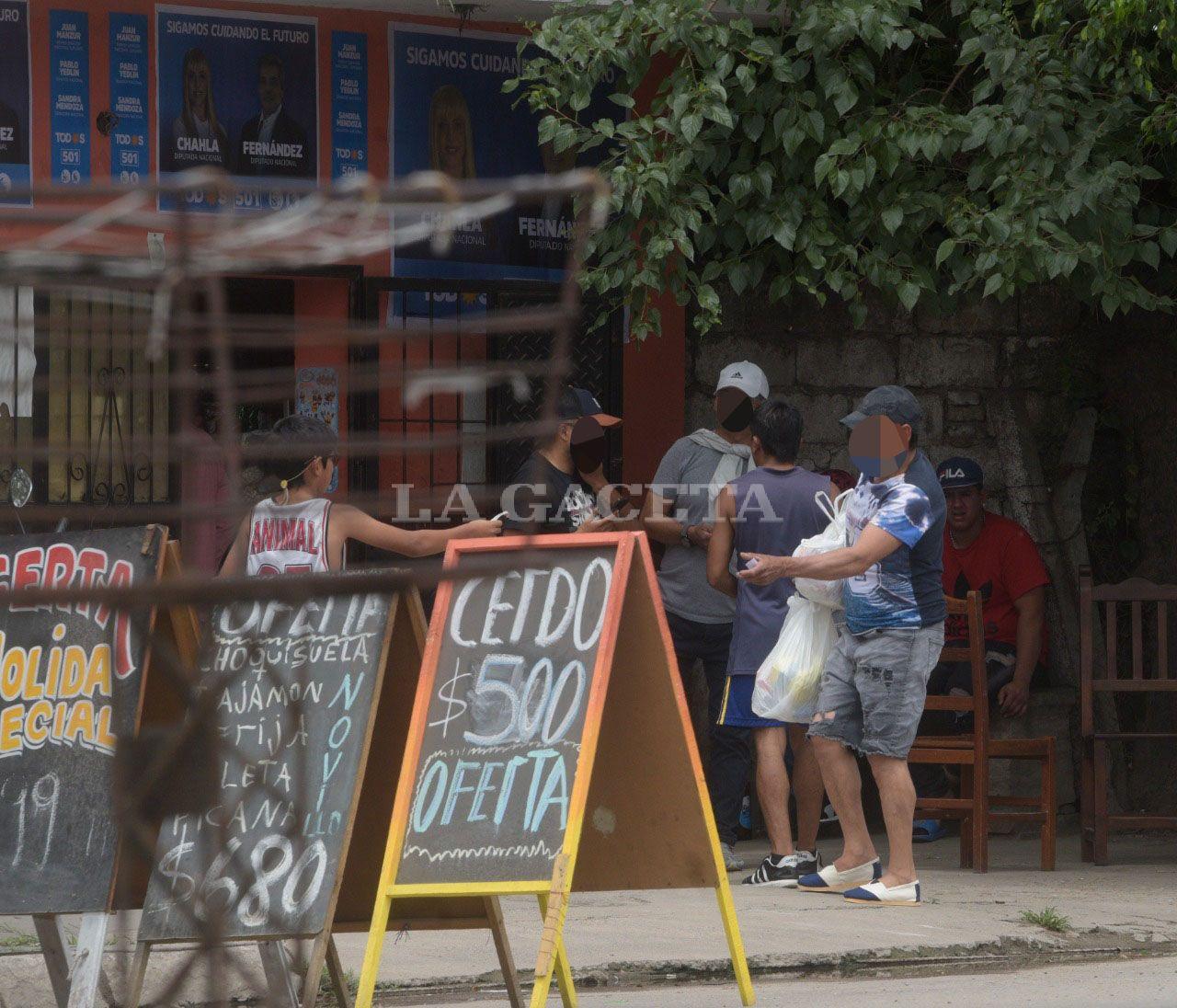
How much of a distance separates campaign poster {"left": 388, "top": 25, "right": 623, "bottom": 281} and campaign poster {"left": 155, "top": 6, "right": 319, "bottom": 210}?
39cm

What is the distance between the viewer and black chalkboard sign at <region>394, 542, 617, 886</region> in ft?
13.8

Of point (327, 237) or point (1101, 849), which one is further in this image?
point (1101, 849)

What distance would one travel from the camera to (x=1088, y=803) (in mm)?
7301

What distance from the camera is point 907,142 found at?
7.21 meters

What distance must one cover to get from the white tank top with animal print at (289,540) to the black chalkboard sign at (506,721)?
101cm

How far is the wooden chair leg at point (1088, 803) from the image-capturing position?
23.7 feet

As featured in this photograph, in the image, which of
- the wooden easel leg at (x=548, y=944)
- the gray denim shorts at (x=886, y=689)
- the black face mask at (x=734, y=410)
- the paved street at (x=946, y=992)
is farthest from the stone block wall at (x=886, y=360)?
the wooden easel leg at (x=548, y=944)

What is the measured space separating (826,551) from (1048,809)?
1766mm

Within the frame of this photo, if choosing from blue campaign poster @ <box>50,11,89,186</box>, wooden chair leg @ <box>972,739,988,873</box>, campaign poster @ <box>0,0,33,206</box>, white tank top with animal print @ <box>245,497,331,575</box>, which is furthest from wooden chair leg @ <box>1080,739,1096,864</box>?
campaign poster @ <box>0,0,33,206</box>

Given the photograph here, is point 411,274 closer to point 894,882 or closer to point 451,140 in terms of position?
point 451,140

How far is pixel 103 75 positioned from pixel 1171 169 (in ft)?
14.2

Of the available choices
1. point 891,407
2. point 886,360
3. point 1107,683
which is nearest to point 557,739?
point 891,407

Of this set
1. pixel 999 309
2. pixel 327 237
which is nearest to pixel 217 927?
pixel 327 237

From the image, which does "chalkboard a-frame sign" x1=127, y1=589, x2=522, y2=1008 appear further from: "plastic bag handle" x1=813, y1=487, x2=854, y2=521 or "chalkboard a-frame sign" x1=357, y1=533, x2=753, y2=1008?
"plastic bag handle" x1=813, y1=487, x2=854, y2=521
